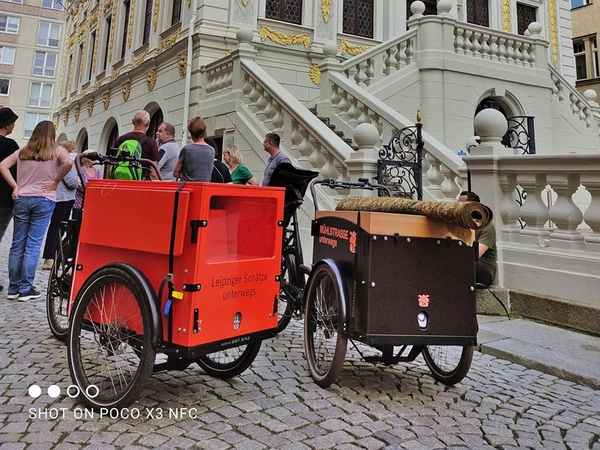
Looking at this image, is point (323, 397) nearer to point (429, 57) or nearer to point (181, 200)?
point (181, 200)

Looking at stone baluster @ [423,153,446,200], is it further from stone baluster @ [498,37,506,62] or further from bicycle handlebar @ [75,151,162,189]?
stone baluster @ [498,37,506,62]

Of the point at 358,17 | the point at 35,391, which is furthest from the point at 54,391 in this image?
the point at 358,17

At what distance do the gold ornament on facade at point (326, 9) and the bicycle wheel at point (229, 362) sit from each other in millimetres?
13221

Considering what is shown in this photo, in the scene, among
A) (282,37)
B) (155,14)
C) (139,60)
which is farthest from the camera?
(139,60)

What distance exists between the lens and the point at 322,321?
10.6ft

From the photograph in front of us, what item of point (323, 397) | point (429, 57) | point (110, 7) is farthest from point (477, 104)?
point (110, 7)

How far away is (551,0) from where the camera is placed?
18.8m

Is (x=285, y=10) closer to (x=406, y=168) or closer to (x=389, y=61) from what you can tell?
(x=389, y=61)

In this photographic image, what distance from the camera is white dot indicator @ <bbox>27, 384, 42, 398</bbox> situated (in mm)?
2719

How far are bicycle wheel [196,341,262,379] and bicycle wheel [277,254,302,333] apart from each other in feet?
2.51

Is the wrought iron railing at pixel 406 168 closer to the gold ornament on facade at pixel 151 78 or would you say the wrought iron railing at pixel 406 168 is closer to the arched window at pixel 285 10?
the arched window at pixel 285 10

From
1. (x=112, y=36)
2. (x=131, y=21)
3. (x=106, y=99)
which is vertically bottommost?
(x=106, y=99)

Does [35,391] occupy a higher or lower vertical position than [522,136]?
lower

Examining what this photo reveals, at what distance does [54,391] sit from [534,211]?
4817 millimetres
